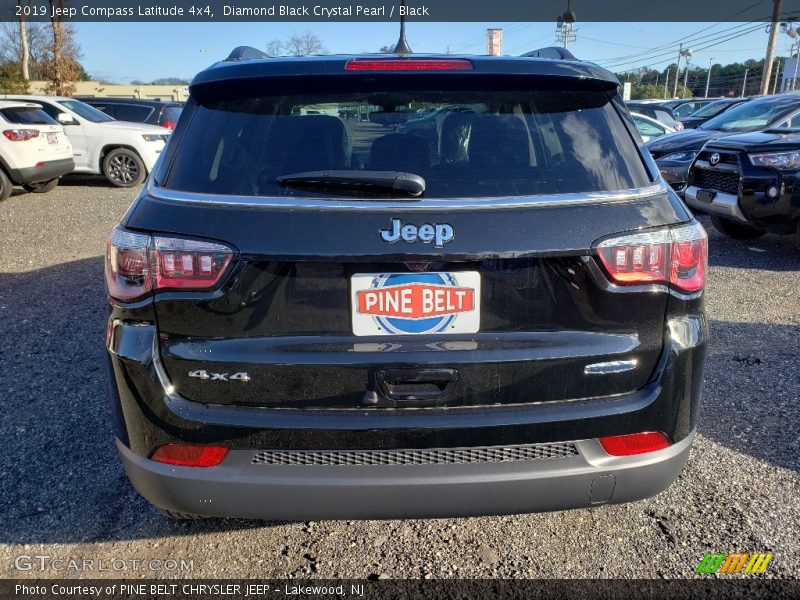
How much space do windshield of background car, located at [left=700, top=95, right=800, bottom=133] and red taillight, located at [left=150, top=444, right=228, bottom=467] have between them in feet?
29.7

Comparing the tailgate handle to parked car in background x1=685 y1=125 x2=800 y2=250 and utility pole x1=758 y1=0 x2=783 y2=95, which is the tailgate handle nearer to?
parked car in background x1=685 y1=125 x2=800 y2=250

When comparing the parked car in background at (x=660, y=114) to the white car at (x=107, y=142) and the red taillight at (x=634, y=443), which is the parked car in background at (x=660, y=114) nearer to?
the white car at (x=107, y=142)

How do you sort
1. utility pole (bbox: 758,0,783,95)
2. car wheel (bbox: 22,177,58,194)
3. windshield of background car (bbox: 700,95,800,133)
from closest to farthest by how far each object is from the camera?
windshield of background car (bbox: 700,95,800,133) < car wheel (bbox: 22,177,58,194) < utility pole (bbox: 758,0,783,95)

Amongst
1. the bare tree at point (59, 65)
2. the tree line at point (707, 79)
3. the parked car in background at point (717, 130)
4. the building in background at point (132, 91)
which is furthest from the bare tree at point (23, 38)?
the tree line at point (707, 79)

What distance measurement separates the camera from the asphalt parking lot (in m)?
2.43

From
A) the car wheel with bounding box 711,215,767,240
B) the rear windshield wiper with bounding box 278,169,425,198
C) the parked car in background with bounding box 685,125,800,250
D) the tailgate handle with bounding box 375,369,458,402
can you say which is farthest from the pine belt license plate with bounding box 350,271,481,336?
the car wheel with bounding box 711,215,767,240

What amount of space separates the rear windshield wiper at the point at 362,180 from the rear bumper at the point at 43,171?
1029cm

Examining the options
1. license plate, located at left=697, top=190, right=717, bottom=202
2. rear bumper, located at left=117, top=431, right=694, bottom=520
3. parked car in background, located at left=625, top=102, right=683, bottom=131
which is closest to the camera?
rear bumper, located at left=117, top=431, right=694, bottom=520

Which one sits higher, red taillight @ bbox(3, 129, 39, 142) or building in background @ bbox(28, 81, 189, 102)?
building in background @ bbox(28, 81, 189, 102)

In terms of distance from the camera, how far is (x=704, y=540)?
8.29 ft

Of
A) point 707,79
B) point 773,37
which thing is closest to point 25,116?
point 773,37

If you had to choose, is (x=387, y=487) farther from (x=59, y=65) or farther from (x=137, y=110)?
(x=59, y=65)

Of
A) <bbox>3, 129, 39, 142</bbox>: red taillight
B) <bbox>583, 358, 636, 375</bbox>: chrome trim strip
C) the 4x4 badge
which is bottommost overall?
<bbox>583, 358, 636, 375</bbox>: chrome trim strip

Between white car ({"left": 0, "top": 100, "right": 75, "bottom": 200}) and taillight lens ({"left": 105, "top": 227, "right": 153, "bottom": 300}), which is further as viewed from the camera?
white car ({"left": 0, "top": 100, "right": 75, "bottom": 200})
